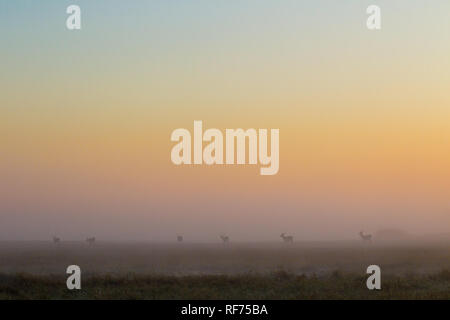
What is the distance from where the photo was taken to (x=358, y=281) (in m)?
32.4

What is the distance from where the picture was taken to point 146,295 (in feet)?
95.4
